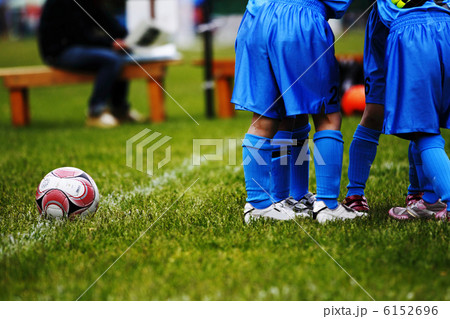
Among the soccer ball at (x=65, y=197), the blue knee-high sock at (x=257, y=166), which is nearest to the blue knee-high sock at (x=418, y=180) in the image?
the blue knee-high sock at (x=257, y=166)

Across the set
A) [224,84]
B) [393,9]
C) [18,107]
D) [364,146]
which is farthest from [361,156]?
[18,107]

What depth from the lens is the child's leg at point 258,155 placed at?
300cm

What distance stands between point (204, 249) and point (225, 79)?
6.35 m

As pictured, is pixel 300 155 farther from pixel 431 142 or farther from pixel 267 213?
pixel 431 142

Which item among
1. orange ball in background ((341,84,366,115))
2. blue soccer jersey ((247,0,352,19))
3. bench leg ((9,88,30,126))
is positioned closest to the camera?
blue soccer jersey ((247,0,352,19))

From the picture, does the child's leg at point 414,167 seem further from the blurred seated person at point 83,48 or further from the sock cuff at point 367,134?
the blurred seated person at point 83,48

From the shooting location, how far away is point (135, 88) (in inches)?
565

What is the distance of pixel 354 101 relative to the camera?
7.68 meters

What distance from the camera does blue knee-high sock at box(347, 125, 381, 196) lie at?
3277 mm

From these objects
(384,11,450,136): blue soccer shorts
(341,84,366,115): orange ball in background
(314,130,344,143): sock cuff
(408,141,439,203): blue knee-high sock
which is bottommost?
(341,84,366,115): orange ball in background

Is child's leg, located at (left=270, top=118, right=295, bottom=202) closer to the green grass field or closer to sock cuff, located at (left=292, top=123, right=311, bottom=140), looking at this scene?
sock cuff, located at (left=292, top=123, right=311, bottom=140)

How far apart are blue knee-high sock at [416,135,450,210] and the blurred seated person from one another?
553cm

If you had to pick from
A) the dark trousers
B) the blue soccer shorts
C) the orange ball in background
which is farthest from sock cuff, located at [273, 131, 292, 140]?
the dark trousers
